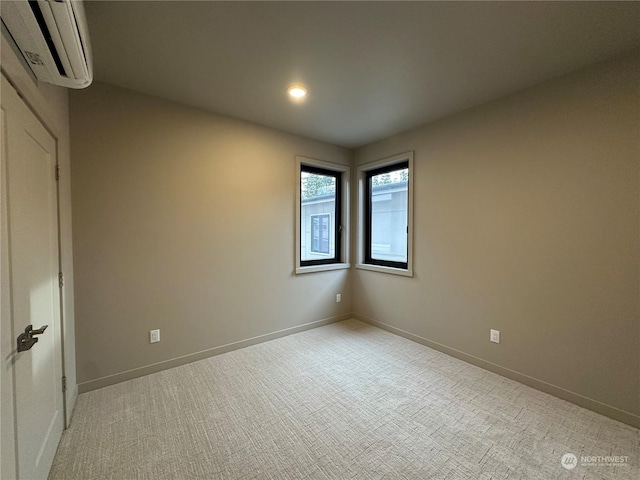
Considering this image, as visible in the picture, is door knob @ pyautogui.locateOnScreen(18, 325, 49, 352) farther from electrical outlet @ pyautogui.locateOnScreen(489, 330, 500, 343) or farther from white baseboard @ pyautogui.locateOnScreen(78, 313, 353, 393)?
electrical outlet @ pyautogui.locateOnScreen(489, 330, 500, 343)

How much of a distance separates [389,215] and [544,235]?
5.79 feet

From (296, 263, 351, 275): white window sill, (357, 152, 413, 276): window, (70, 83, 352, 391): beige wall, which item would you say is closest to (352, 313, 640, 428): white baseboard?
(357, 152, 413, 276): window

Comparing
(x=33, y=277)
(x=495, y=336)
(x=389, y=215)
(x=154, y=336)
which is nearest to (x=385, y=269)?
(x=389, y=215)

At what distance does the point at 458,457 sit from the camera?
1.61 m

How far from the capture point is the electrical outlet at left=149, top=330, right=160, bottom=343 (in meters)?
2.51

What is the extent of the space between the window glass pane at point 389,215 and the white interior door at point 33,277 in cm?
333

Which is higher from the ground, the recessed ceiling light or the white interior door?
the recessed ceiling light

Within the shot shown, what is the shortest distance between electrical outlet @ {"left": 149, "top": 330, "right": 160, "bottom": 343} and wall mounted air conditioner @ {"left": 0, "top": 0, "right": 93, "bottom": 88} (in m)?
2.03

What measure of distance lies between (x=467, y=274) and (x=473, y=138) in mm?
1377

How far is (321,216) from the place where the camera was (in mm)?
3947

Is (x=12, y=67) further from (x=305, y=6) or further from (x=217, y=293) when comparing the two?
(x=217, y=293)

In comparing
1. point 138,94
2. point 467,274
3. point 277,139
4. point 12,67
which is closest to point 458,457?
point 467,274

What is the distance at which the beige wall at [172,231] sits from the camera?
7.29 ft

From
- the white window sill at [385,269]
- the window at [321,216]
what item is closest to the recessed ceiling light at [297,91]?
the window at [321,216]
